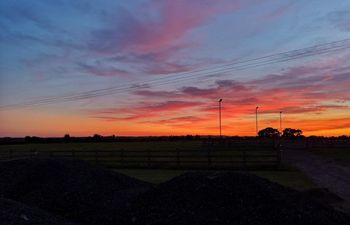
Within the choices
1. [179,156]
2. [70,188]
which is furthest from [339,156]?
[70,188]

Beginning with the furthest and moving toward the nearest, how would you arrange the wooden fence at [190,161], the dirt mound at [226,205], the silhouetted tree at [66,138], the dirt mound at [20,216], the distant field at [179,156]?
the silhouetted tree at [66,138] < the distant field at [179,156] < the wooden fence at [190,161] < the dirt mound at [226,205] < the dirt mound at [20,216]

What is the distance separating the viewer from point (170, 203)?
11.6 metres

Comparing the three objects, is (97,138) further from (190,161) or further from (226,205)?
(226,205)

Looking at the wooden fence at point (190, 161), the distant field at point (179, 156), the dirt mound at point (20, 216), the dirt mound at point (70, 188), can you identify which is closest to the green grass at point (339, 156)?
the distant field at point (179, 156)

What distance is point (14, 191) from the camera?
51.1 feet

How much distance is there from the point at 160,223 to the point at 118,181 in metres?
6.29

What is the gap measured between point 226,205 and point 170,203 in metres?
1.46

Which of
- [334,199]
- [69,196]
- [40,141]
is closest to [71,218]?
[69,196]

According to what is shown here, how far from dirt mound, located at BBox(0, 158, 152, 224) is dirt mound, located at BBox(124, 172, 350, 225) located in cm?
111

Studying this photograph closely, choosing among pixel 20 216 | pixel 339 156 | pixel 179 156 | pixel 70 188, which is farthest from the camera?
pixel 339 156

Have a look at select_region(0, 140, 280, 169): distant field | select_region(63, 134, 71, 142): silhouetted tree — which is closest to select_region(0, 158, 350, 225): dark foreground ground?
select_region(0, 140, 280, 169): distant field

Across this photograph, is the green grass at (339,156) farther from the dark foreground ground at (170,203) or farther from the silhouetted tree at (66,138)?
the silhouetted tree at (66,138)

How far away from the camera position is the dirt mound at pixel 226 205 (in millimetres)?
10586

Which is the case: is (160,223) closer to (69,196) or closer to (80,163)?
(69,196)
